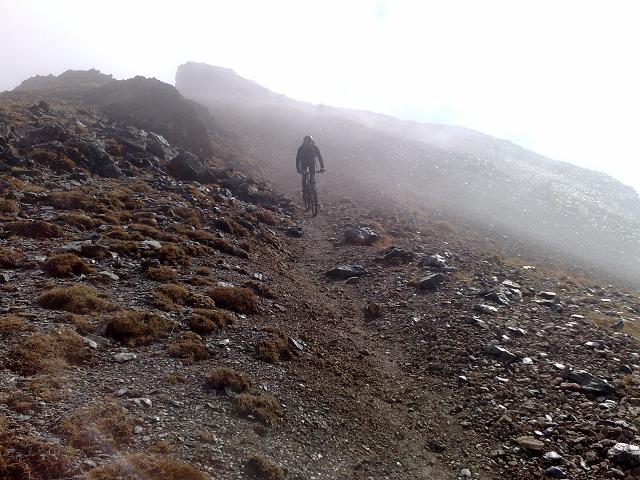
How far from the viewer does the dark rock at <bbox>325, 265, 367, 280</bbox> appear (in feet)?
57.3

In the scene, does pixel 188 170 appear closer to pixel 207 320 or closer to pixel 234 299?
pixel 234 299

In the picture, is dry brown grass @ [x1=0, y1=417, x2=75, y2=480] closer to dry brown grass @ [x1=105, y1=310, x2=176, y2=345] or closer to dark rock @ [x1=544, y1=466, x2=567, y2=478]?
dry brown grass @ [x1=105, y1=310, x2=176, y2=345]

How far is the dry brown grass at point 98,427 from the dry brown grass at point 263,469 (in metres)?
1.83

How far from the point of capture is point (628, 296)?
17594 millimetres

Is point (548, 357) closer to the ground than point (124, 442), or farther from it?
farther from it

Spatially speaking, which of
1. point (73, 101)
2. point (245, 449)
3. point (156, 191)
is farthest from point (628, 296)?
point (73, 101)

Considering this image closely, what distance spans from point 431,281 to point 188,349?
33.1 ft

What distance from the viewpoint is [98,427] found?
586 centimetres

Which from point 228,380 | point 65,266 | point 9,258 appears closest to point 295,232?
point 65,266

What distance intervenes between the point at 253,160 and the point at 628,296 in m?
35.9

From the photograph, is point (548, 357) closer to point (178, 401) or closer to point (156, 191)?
point (178, 401)

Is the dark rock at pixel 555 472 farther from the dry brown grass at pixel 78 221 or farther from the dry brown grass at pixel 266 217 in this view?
the dry brown grass at pixel 266 217

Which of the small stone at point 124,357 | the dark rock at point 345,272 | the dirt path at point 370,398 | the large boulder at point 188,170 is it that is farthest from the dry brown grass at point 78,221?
the large boulder at point 188,170

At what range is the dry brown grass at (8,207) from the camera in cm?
1380
